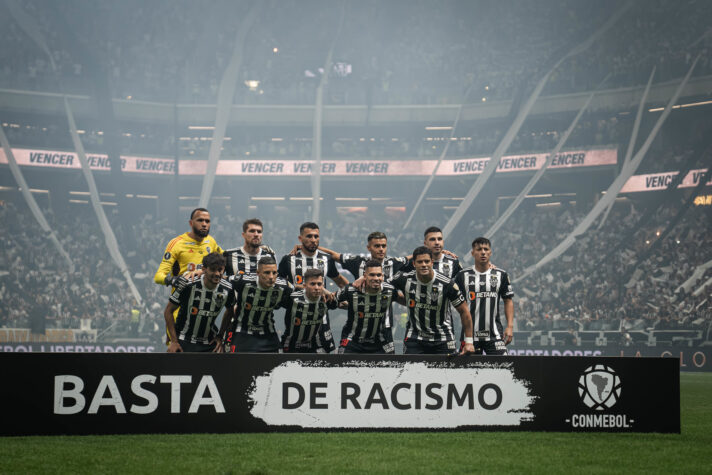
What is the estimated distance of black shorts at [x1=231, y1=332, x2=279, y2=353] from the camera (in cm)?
818

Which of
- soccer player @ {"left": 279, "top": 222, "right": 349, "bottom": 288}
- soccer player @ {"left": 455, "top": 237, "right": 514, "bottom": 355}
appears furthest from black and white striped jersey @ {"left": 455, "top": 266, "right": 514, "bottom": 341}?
soccer player @ {"left": 279, "top": 222, "right": 349, "bottom": 288}

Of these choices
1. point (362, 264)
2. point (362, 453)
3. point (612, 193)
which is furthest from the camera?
point (612, 193)

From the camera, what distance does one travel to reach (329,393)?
7219 mm

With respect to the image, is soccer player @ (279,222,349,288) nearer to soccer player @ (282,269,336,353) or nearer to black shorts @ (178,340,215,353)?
soccer player @ (282,269,336,353)

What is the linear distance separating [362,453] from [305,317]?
2.36 metres

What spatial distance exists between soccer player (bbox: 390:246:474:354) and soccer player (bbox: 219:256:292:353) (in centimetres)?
133

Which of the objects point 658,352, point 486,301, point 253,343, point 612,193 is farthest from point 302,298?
point 612,193

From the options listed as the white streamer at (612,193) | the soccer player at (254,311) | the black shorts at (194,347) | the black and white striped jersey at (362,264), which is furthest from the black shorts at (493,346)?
the white streamer at (612,193)

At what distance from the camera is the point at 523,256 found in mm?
32781

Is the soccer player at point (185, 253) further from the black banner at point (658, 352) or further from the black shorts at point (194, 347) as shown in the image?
the black banner at point (658, 352)

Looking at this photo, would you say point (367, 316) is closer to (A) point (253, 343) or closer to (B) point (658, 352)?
(A) point (253, 343)

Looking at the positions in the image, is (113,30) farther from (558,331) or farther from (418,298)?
(418,298)

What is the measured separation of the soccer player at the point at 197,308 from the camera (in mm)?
8109

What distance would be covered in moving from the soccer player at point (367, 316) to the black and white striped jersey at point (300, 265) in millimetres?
638
